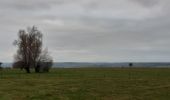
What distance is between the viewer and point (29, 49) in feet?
322

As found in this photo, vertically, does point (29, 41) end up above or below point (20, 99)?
above

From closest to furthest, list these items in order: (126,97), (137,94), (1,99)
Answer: (1,99), (126,97), (137,94)

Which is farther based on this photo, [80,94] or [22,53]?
[22,53]

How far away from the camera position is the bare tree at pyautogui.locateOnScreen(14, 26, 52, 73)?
9638 cm

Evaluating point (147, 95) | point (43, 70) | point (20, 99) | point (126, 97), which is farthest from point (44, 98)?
point (43, 70)

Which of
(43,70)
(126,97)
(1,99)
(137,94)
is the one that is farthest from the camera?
(43,70)

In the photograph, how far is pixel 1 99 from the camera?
26.0 metres

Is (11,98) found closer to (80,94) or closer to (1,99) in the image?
(1,99)

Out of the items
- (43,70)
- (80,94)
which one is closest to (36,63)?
(43,70)

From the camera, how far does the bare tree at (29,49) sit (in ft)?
316

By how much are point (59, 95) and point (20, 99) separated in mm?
3598

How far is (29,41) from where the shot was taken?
3912 inches

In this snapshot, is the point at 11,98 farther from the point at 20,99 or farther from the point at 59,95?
the point at 59,95

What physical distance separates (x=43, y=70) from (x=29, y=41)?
9.61m
